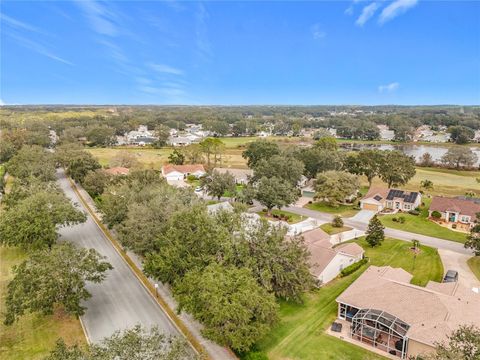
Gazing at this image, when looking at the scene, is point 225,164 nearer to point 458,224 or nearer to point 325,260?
point 458,224

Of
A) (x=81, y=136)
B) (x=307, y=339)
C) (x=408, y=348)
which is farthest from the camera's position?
(x=81, y=136)

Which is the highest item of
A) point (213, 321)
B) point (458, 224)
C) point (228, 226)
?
point (228, 226)

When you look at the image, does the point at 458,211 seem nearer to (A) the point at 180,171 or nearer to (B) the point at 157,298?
(B) the point at 157,298

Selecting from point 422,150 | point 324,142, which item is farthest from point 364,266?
point 422,150

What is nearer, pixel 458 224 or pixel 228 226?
pixel 228 226

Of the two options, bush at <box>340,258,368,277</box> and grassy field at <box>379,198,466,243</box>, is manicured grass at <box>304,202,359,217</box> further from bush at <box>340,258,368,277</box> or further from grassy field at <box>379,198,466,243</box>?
bush at <box>340,258,368,277</box>

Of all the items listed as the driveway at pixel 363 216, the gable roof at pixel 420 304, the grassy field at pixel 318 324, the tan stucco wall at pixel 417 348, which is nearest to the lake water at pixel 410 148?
the driveway at pixel 363 216
